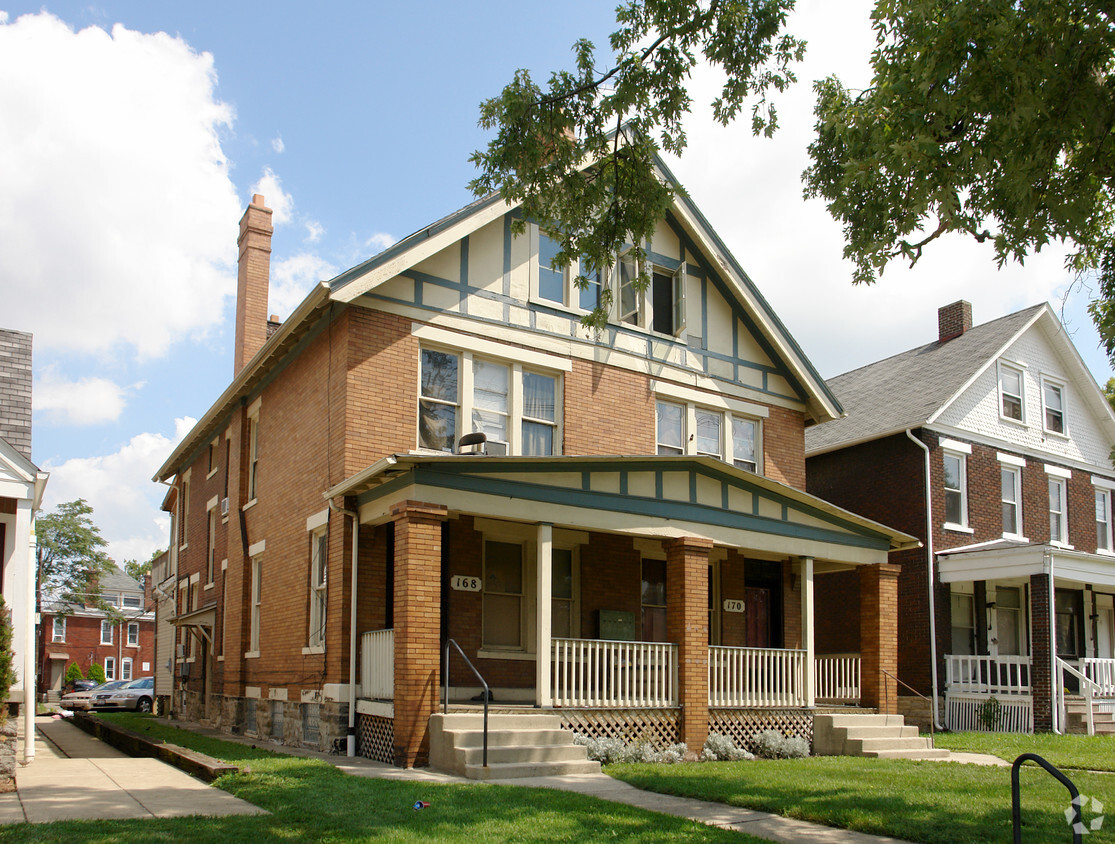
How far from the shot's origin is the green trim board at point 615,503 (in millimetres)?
13227

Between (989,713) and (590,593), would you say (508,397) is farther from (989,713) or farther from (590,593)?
(989,713)

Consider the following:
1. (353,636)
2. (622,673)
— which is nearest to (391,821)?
(353,636)

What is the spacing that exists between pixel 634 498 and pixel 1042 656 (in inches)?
438

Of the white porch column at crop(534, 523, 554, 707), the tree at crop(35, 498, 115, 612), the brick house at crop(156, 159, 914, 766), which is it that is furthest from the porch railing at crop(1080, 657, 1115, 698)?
the tree at crop(35, 498, 115, 612)

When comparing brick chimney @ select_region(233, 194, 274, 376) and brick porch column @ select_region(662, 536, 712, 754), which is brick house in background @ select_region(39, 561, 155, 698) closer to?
brick chimney @ select_region(233, 194, 274, 376)

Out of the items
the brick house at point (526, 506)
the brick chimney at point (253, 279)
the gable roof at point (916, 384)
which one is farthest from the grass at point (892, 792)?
the brick chimney at point (253, 279)

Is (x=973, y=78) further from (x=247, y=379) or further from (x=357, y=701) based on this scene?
(x=247, y=379)

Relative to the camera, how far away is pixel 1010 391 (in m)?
26.1

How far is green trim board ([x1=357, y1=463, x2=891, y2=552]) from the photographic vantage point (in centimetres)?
1323

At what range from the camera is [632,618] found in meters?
17.5

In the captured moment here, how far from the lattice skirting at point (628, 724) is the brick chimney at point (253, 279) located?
12.4 meters

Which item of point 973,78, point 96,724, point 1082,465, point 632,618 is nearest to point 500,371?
point 632,618

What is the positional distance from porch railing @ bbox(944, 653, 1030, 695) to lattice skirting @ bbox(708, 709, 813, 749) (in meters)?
7.02

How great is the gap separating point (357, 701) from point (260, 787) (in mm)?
4137
